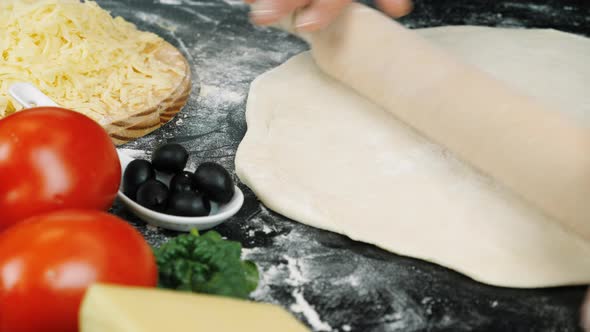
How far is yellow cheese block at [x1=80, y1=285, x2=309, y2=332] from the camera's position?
1146 millimetres

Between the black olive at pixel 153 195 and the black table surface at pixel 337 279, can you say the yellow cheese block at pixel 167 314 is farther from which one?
the black olive at pixel 153 195

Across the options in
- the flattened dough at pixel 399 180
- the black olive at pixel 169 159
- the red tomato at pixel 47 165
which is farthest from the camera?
the black olive at pixel 169 159

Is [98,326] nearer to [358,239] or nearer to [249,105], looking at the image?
[358,239]

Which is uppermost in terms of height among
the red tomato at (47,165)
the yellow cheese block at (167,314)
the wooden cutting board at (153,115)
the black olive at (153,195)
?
the yellow cheese block at (167,314)

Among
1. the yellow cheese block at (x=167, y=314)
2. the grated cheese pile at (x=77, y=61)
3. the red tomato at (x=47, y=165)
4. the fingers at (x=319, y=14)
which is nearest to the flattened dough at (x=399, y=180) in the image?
the fingers at (x=319, y=14)

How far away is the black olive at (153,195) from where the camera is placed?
1.81 metres

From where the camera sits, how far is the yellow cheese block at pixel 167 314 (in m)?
1.15

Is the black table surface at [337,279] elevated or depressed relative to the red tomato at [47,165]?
depressed

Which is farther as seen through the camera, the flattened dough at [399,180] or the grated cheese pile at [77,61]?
the grated cheese pile at [77,61]

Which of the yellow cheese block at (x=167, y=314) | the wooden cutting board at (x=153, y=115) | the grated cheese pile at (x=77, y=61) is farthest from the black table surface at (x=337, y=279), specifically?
the yellow cheese block at (x=167, y=314)

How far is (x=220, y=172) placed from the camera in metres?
1.83

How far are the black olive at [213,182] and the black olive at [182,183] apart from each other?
0.9 inches

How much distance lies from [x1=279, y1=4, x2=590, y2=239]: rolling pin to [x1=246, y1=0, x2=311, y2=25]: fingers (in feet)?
0.73

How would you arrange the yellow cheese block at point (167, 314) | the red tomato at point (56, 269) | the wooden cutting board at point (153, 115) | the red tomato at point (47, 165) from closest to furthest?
the yellow cheese block at point (167, 314) < the red tomato at point (56, 269) < the red tomato at point (47, 165) < the wooden cutting board at point (153, 115)
